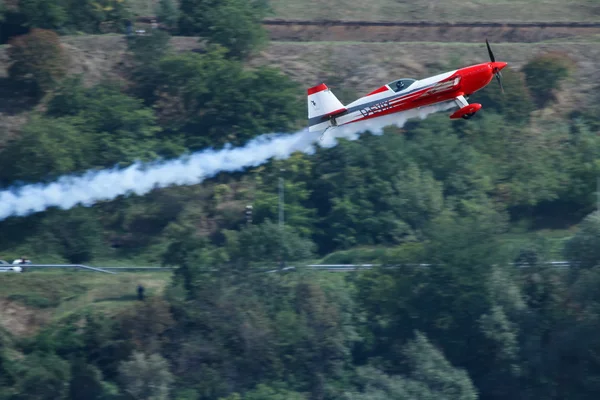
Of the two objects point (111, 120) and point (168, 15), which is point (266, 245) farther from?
point (168, 15)

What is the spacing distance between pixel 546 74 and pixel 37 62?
36778 millimetres

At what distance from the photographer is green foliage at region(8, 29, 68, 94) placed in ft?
Result: 242

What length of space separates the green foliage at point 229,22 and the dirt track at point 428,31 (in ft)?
10.1

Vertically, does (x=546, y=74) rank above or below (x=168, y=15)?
below

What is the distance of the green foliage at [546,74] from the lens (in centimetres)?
7438

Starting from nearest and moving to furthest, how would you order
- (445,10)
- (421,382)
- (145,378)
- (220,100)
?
1. (145,378)
2. (421,382)
3. (220,100)
4. (445,10)

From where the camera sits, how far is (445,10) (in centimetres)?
8431

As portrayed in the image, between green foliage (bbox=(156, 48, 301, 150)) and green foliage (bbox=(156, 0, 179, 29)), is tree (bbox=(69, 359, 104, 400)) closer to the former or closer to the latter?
green foliage (bbox=(156, 48, 301, 150))

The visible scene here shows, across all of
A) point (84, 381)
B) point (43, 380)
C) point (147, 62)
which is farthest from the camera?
point (147, 62)

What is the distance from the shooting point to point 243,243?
2359 inches

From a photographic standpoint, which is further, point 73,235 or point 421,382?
point 73,235

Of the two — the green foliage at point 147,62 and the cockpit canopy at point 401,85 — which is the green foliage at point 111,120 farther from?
the cockpit canopy at point 401,85

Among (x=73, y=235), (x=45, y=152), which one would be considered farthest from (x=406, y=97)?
(x=45, y=152)

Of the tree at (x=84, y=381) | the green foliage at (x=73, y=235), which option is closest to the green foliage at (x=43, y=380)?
the tree at (x=84, y=381)
